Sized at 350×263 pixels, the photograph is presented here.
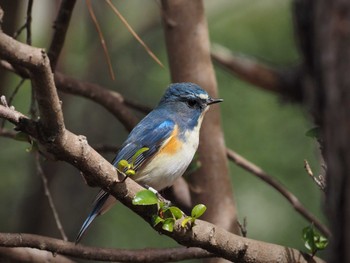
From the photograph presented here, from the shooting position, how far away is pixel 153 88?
7.40 meters

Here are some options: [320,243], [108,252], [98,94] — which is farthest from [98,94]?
[320,243]

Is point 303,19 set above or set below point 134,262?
above

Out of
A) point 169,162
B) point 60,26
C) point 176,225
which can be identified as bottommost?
point 169,162

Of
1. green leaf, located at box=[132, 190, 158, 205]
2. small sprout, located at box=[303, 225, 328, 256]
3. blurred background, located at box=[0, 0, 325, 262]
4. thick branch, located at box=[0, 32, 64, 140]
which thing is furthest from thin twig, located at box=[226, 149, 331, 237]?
thick branch, located at box=[0, 32, 64, 140]

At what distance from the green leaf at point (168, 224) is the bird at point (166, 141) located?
1.08 metres

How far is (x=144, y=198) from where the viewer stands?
2.69 metres

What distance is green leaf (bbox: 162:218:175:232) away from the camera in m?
2.80

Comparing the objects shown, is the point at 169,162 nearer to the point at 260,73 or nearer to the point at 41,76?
the point at 260,73

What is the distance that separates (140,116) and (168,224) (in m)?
4.13

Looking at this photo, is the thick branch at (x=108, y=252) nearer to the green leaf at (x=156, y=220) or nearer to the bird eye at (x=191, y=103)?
the green leaf at (x=156, y=220)

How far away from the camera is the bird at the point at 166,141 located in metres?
4.10

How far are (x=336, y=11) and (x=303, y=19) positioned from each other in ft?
0.32

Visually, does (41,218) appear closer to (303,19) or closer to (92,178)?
(92,178)

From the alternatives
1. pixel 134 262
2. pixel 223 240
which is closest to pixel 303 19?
pixel 223 240
